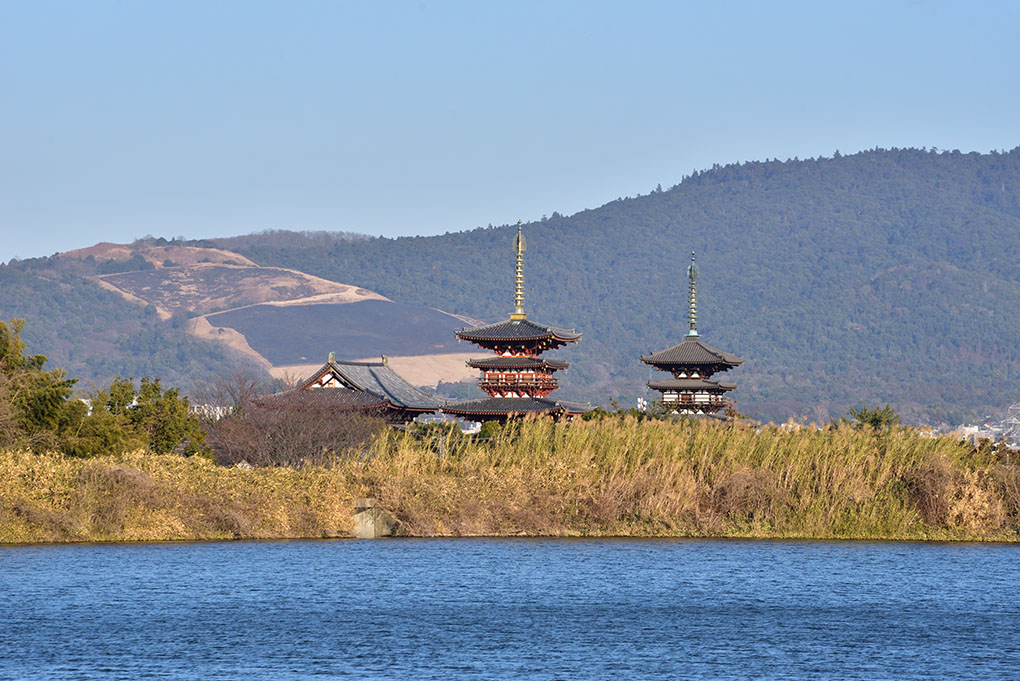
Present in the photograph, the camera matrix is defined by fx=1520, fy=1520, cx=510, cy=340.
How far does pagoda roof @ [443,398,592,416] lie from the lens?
213 feet

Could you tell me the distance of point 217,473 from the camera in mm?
41094

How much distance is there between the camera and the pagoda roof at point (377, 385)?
68750 mm

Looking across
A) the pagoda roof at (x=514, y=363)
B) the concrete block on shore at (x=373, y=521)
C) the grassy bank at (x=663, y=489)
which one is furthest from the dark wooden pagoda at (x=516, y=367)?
the concrete block on shore at (x=373, y=521)

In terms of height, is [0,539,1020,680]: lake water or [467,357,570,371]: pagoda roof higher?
[467,357,570,371]: pagoda roof

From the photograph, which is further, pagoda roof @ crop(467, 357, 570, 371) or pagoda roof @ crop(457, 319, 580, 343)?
pagoda roof @ crop(467, 357, 570, 371)

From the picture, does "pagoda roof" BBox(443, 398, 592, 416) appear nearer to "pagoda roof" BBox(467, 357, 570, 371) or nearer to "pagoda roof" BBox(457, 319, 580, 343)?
"pagoda roof" BBox(467, 357, 570, 371)

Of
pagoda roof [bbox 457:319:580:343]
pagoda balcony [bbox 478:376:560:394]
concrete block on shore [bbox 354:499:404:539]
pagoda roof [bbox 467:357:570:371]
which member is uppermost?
pagoda roof [bbox 457:319:580:343]

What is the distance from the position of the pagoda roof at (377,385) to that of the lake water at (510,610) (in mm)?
26835

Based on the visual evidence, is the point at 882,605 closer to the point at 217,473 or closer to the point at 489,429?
the point at 217,473

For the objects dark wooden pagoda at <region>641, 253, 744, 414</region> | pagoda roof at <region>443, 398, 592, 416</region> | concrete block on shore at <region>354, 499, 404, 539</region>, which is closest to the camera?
concrete block on shore at <region>354, 499, 404, 539</region>

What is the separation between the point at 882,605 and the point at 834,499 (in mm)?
11479

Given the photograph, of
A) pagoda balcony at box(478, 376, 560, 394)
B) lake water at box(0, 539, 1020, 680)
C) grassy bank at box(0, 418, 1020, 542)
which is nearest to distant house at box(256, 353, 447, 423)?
pagoda balcony at box(478, 376, 560, 394)

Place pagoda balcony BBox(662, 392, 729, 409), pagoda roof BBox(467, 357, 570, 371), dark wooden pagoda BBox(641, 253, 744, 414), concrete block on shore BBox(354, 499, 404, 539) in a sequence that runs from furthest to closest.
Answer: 1. dark wooden pagoda BBox(641, 253, 744, 414)
2. pagoda balcony BBox(662, 392, 729, 409)
3. pagoda roof BBox(467, 357, 570, 371)
4. concrete block on shore BBox(354, 499, 404, 539)

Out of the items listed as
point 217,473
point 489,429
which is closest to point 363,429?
point 489,429
